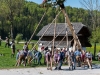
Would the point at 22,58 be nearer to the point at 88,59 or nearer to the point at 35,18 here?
the point at 88,59

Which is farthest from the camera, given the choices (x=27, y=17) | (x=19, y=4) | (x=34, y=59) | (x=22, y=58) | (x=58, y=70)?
(x=27, y=17)

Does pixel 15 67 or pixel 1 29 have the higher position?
pixel 1 29

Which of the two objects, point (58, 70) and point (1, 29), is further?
point (1, 29)

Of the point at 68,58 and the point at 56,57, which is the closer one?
the point at 56,57

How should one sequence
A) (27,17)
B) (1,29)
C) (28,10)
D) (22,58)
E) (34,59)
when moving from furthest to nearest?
(28,10) < (27,17) < (1,29) < (34,59) < (22,58)

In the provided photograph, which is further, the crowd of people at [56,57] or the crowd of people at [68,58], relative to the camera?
the crowd of people at [56,57]

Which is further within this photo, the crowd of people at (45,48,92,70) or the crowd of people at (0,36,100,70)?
the crowd of people at (0,36,100,70)

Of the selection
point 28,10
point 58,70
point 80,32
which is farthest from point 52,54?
point 28,10

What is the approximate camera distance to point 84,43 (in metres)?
50.9

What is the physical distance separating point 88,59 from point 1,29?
74968 mm

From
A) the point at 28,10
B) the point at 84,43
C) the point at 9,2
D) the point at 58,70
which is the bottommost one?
the point at 58,70

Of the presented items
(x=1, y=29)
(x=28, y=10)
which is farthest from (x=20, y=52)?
(x=28, y=10)

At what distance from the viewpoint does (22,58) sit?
28016 mm

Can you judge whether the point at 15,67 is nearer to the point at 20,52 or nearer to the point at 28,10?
the point at 20,52
